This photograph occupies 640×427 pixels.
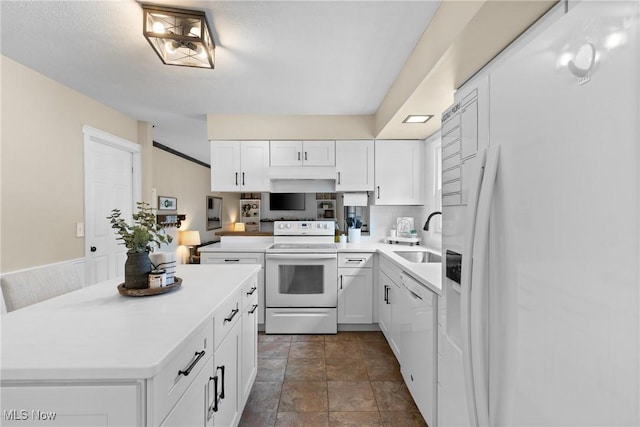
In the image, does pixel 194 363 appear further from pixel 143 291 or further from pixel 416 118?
pixel 416 118

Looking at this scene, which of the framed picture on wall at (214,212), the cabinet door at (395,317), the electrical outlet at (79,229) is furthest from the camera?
the framed picture on wall at (214,212)

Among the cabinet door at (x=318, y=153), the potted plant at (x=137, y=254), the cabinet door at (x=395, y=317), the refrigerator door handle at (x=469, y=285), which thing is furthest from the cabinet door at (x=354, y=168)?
the refrigerator door handle at (x=469, y=285)

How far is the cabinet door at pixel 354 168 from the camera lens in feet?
11.5

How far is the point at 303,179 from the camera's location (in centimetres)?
358

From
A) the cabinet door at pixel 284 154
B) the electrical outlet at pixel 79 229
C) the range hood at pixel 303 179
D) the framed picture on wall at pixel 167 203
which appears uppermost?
the cabinet door at pixel 284 154

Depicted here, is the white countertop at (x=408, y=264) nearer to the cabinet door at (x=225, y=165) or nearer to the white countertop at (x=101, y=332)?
the cabinet door at (x=225, y=165)

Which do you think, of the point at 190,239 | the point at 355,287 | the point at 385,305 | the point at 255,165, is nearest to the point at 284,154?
the point at 255,165

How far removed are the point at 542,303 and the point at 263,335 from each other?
292 cm

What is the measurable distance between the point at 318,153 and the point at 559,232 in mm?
3066

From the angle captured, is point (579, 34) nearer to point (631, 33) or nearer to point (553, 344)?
point (631, 33)

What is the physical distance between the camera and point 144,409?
81 centimetres

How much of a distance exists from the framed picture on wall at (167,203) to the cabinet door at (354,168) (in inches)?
116

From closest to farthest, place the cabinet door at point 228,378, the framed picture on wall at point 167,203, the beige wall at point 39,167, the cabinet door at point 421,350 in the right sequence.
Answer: the cabinet door at point 228,378 < the cabinet door at point 421,350 < the beige wall at point 39,167 < the framed picture on wall at point 167,203

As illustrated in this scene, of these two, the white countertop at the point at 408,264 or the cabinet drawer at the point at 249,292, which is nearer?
the white countertop at the point at 408,264
